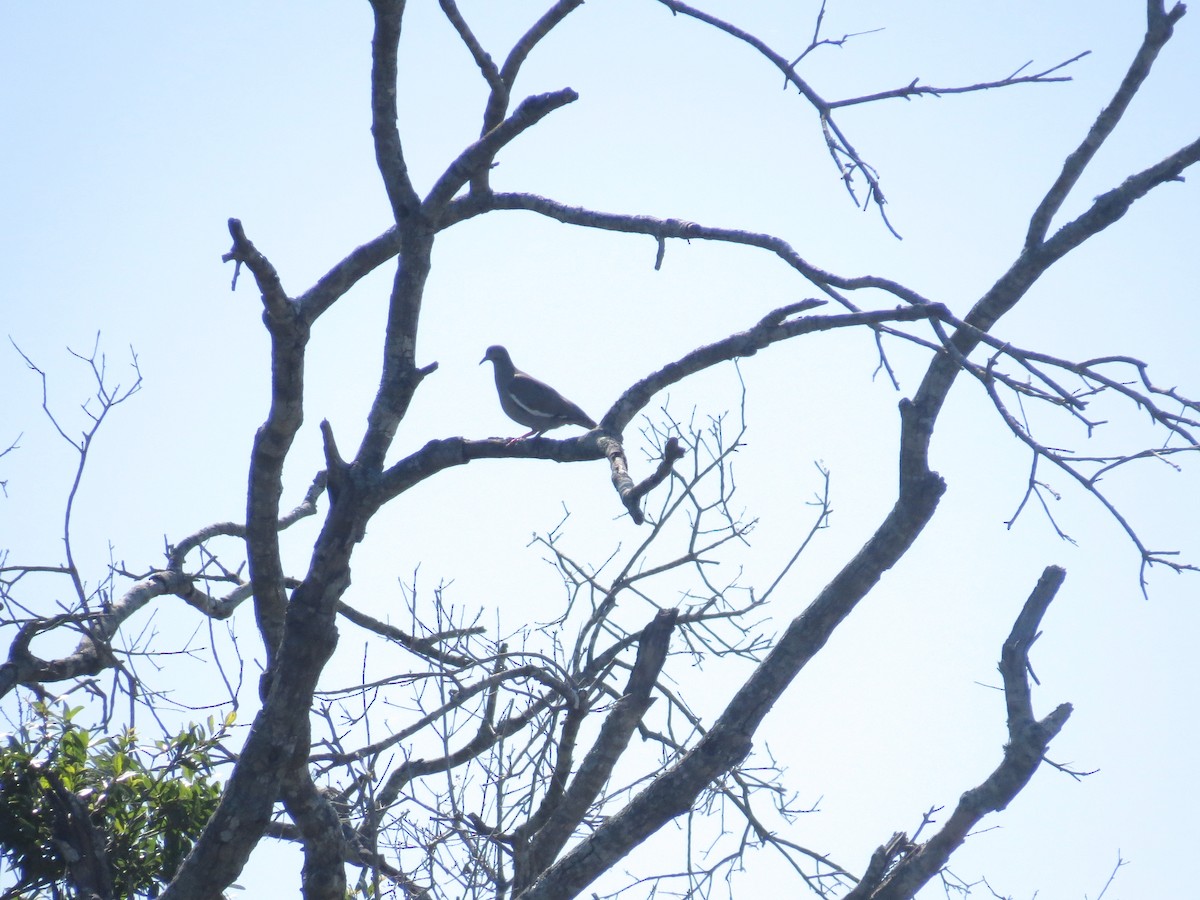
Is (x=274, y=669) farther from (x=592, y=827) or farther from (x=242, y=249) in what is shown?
(x=592, y=827)

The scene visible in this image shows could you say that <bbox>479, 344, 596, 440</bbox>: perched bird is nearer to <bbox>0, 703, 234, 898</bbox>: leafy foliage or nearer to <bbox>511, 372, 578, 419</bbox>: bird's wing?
<bbox>511, 372, 578, 419</bbox>: bird's wing

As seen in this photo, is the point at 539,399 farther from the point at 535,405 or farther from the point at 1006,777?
the point at 1006,777

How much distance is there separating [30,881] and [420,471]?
3.17 metres

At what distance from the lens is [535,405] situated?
850 cm

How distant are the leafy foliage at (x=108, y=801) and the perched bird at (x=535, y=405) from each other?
3.48 metres

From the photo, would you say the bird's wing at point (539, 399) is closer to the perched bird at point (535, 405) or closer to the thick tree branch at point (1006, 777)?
the perched bird at point (535, 405)

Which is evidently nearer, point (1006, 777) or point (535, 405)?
point (1006, 777)

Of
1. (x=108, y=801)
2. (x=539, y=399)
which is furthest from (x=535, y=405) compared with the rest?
(x=108, y=801)

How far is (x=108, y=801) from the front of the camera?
546 centimetres

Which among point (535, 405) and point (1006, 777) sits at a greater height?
point (535, 405)

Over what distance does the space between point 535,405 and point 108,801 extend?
4.11m

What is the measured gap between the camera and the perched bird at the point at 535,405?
8.24 meters

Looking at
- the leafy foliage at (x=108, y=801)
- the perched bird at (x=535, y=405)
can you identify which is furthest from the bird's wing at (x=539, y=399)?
the leafy foliage at (x=108, y=801)

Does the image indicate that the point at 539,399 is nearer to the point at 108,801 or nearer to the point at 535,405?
the point at 535,405
